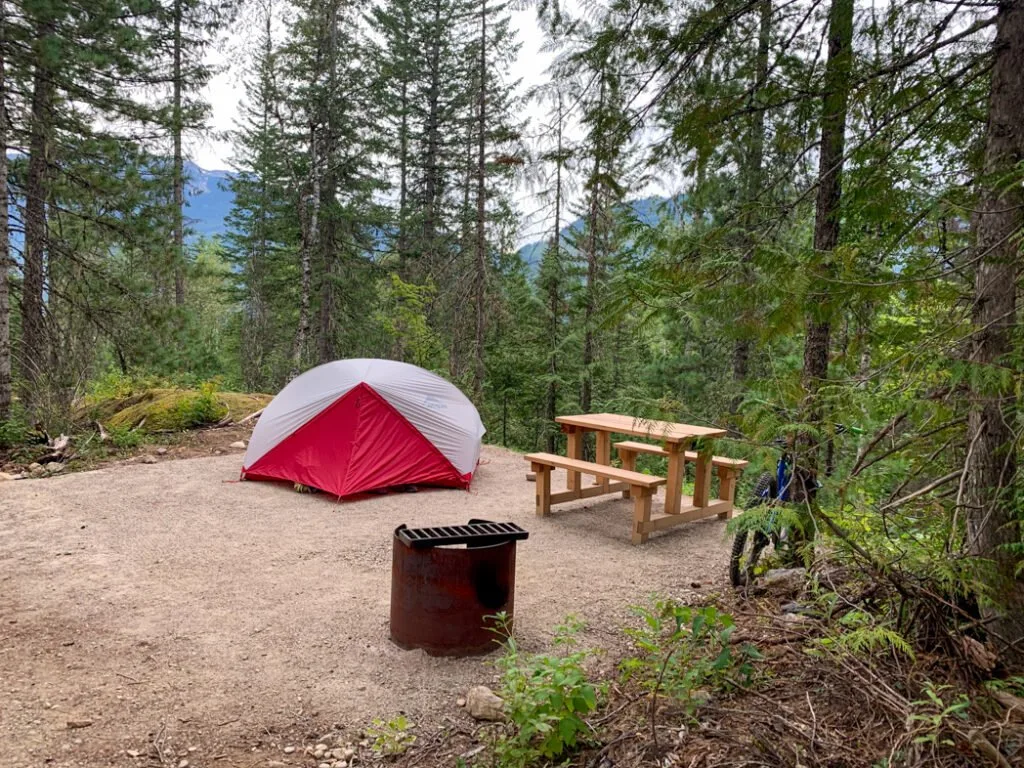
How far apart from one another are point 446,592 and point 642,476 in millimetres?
2602

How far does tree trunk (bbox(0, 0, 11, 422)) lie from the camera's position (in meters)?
8.12

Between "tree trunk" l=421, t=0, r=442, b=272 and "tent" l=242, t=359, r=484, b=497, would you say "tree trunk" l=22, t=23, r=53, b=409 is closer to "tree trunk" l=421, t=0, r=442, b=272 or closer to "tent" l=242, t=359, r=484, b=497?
"tent" l=242, t=359, r=484, b=497

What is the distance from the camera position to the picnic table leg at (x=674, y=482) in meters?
5.66

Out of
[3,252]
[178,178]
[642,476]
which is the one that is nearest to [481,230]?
[178,178]

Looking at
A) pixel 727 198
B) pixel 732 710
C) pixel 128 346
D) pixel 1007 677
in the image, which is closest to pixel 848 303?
pixel 1007 677

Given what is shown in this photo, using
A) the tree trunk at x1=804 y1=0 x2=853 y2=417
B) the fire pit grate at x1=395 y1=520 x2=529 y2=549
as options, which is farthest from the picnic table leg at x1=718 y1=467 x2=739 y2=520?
the fire pit grate at x1=395 y1=520 x2=529 y2=549

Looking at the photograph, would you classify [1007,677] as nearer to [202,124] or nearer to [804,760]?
[804,760]

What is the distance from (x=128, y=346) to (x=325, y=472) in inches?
201

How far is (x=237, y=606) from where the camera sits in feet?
13.8

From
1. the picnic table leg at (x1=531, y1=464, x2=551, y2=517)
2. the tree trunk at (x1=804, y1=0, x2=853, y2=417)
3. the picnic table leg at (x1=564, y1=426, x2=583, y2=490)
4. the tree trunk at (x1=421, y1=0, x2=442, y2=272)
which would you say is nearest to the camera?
the tree trunk at (x1=804, y1=0, x2=853, y2=417)

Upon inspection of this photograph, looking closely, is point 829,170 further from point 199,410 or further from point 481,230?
point 481,230

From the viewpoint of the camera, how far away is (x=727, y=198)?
8961 millimetres

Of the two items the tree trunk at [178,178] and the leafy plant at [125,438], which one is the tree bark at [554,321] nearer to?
the tree trunk at [178,178]

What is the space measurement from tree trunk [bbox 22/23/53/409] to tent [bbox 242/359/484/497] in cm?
421
